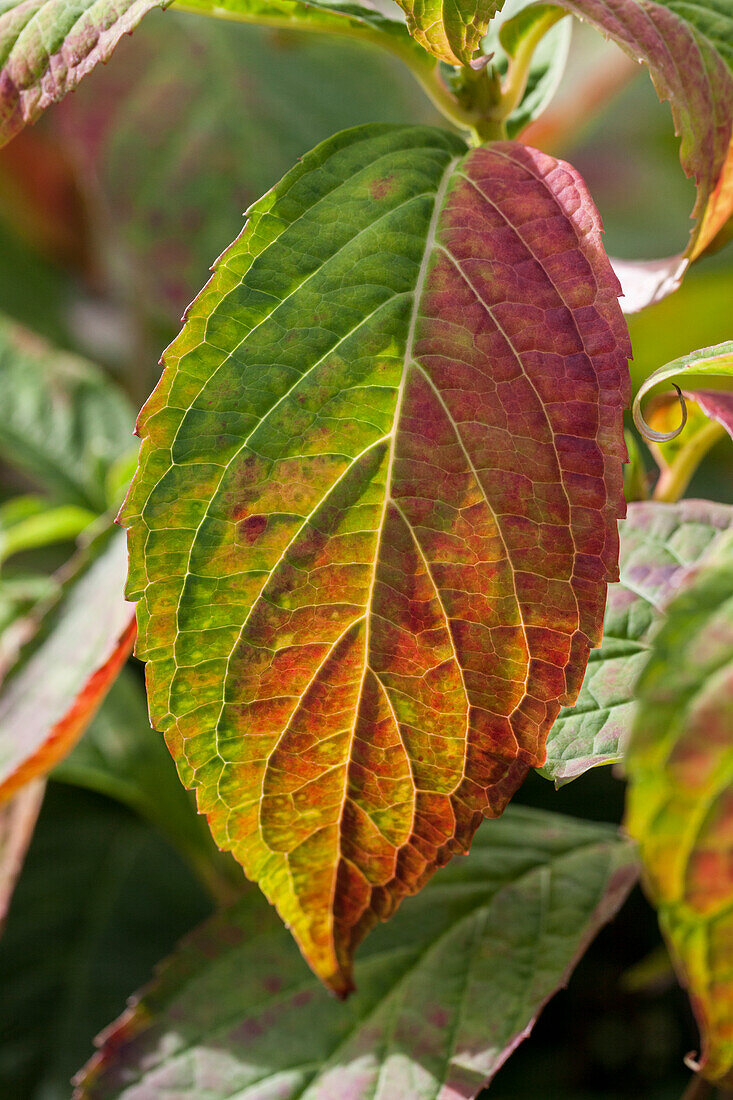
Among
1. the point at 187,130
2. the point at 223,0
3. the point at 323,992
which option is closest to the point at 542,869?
the point at 323,992

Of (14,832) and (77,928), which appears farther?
(77,928)

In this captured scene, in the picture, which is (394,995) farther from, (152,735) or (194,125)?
(194,125)

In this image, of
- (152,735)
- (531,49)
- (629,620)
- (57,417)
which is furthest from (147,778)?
(531,49)

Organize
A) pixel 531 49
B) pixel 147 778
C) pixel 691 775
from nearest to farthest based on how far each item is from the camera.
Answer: pixel 691 775, pixel 531 49, pixel 147 778

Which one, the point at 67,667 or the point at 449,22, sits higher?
the point at 449,22

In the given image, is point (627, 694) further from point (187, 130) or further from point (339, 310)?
point (187, 130)
